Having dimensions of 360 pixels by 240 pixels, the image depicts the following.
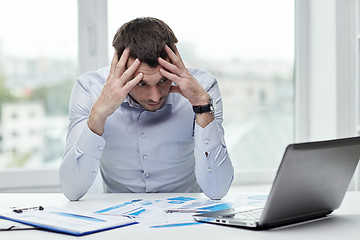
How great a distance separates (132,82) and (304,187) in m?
0.81

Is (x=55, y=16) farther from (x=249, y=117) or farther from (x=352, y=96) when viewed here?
(x=352, y=96)

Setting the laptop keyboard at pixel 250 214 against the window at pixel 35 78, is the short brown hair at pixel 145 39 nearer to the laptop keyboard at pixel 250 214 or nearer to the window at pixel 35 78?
the laptop keyboard at pixel 250 214

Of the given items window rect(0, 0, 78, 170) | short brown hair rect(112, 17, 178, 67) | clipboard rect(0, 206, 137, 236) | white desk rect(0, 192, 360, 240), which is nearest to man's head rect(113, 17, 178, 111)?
short brown hair rect(112, 17, 178, 67)

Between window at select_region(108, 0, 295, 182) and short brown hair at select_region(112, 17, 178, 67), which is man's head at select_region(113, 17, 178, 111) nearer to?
short brown hair at select_region(112, 17, 178, 67)

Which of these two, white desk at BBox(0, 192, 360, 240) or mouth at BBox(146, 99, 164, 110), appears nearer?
white desk at BBox(0, 192, 360, 240)

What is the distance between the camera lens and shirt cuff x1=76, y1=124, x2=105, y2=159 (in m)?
1.87

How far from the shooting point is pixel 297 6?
11.4 feet

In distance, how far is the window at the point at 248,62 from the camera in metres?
3.37

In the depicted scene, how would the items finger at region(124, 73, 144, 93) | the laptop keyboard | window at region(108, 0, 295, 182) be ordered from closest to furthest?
the laptop keyboard
finger at region(124, 73, 144, 93)
window at region(108, 0, 295, 182)

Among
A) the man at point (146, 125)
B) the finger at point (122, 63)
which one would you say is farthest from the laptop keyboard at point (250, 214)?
the finger at point (122, 63)

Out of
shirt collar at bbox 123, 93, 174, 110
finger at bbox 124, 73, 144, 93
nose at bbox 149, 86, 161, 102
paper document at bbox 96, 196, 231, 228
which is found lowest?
paper document at bbox 96, 196, 231, 228

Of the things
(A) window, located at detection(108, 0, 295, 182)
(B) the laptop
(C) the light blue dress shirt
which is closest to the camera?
(B) the laptop

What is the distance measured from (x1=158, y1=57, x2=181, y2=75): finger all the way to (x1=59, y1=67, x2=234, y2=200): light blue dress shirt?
21cm

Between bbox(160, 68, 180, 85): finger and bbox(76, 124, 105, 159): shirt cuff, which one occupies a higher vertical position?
bbox(160, 68, 180, 85): finger
